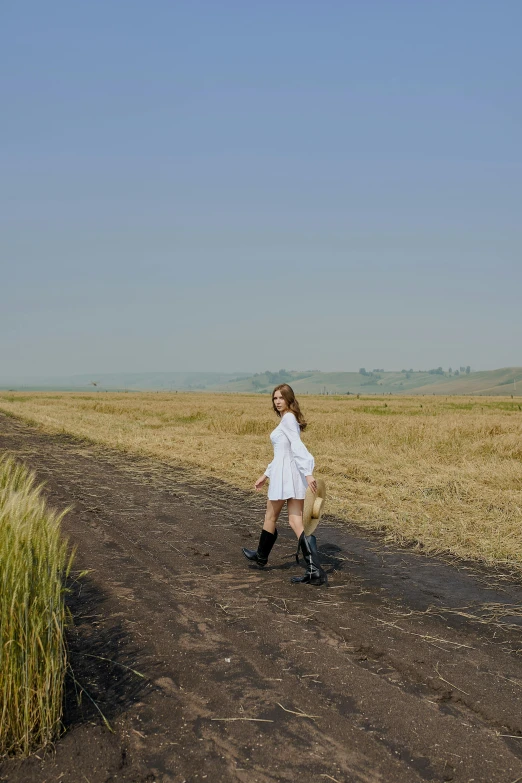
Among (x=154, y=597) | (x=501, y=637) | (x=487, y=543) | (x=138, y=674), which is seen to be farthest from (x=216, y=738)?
(x=487, y=543)

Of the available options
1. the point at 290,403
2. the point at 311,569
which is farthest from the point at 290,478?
the point at 311,569

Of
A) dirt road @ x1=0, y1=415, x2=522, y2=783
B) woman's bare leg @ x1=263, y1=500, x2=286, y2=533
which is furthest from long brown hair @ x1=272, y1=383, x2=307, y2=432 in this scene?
dirt road @ x1=0, y1=415, x2=522, y2=783

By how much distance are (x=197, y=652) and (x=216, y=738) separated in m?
1.16

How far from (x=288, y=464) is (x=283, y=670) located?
2.81 meters

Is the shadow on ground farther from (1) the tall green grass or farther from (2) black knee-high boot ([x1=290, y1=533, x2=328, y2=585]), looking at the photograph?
(2) black knee-high boot ([x1=290, y1=533, x2=328, y2=585])

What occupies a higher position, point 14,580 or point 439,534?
point 14,580

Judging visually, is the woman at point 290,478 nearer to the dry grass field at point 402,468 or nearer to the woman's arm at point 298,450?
the woman's arm at point 298,450

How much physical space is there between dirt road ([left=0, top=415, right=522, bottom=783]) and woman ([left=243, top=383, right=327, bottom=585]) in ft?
1.21

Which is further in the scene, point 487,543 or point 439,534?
point 439,534

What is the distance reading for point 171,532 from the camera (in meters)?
8.88

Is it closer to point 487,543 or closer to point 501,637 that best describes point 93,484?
point 487,543

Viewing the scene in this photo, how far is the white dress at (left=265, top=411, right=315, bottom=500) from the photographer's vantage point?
6961 mm

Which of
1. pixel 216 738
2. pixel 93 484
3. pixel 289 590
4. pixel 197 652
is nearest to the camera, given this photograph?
pixel 216 738

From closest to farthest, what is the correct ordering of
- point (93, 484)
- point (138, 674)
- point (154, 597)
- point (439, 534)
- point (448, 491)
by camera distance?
1. point (138, 674)
2. point (154, 597)
3. point (439, 534)
4. point (448, 491)
5. point (93, 484)
